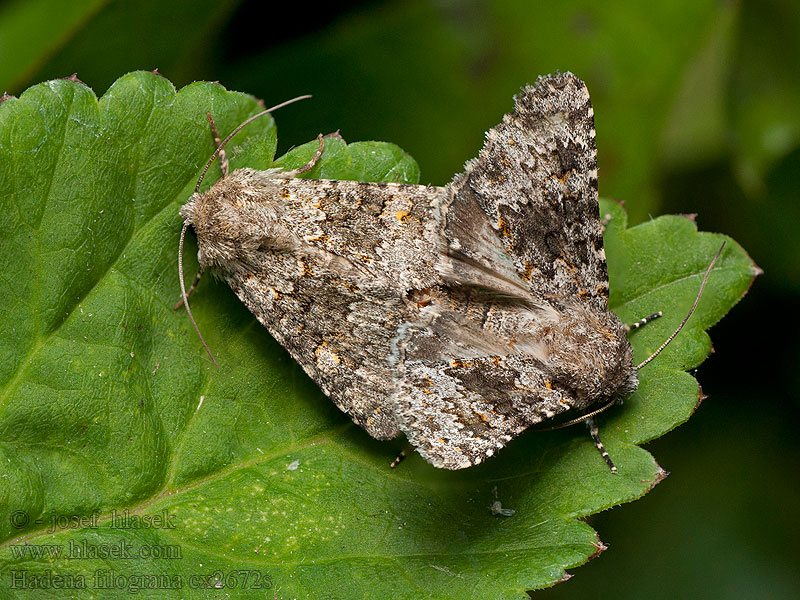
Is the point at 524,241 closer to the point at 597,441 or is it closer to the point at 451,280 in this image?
the point at 451,280

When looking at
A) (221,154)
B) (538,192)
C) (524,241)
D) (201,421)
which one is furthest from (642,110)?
(201,421)

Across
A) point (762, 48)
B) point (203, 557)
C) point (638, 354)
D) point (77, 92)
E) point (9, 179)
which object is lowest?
point (203, 557)

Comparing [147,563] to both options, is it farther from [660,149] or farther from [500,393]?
[660,149]

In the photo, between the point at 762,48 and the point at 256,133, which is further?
the point at 762,48

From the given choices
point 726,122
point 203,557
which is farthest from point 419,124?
point 203,557

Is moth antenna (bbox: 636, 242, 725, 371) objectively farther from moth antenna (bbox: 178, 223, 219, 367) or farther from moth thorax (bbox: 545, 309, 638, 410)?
moth antenna (bbox: 178, 223, 219, 367)

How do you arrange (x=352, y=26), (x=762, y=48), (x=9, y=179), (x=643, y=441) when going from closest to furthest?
(x=9, y=179) < (x=643, y=441) < (x=762, y=48) < (x=352, y=26)

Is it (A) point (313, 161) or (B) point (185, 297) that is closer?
(B) point (185, 297)
